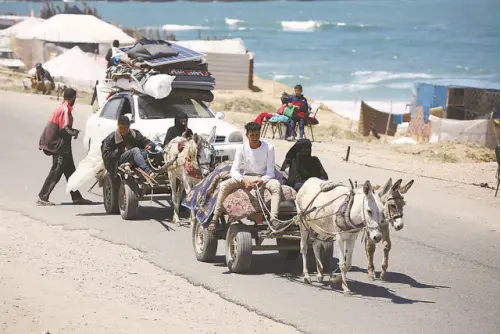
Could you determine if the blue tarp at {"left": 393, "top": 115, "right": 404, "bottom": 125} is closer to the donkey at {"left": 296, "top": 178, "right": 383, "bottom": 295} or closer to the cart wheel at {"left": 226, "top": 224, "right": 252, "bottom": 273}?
the cart wheel at {"left": 226, "top": 224, "right": 252, "bottom": 273}

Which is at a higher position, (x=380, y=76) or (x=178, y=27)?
(x=178, y=27)

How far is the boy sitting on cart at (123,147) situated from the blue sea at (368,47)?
2218 cm

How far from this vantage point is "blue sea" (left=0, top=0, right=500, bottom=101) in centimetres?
8688

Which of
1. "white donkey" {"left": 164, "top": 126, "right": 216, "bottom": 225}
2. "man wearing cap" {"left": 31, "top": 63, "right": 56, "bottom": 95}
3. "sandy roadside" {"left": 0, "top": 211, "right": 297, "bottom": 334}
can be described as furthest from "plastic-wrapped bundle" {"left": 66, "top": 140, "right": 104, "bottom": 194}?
"man wearing cap" {"left": 31, "top": 63, "right": 56, "bottom": 95}

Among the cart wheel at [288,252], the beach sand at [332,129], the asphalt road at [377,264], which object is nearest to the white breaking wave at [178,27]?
the beach sand at [332,129]

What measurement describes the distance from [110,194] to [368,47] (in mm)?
112172

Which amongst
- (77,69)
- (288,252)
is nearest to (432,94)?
(77,69)

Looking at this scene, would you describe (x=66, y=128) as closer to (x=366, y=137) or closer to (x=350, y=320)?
(x=350, y=320)

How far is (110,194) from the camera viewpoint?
16.4 metres

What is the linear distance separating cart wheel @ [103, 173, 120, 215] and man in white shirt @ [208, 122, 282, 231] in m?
4.23

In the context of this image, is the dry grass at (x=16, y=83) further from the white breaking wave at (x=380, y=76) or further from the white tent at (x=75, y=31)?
the white breaking wave at (x=380, y=76)

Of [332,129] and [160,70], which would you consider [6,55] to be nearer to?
[332,129]

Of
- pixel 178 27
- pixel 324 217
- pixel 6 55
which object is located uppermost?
pixel 178 27

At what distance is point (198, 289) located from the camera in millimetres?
11508
